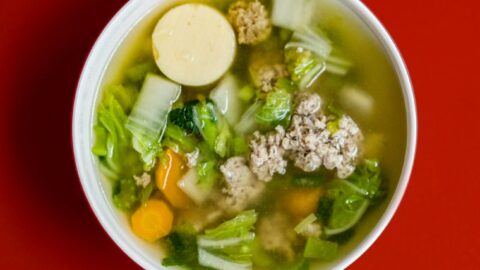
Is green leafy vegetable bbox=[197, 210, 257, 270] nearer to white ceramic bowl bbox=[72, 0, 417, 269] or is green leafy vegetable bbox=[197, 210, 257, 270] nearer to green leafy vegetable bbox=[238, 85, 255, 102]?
white ceramic bowl bbox=[72, 0, 417, 269]

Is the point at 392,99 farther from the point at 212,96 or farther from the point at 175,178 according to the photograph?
the point at 175,178

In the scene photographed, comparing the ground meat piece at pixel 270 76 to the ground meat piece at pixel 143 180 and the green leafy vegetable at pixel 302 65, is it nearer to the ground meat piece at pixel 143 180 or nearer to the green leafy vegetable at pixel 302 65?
the green leafy vegetable at pixel 302 65

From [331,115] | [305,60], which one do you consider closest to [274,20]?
[305,60]

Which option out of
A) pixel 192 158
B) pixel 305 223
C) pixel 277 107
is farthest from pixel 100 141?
pixel 305 223

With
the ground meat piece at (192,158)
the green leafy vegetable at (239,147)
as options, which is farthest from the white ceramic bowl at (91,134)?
the green leafy vegetable at (239,147)

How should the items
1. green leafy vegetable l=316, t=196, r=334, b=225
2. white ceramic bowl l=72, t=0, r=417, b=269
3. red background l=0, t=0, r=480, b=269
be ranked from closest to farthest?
white ceramic bowl l=72, t=0, r=417, b=269 → green leafy vegetable l=316, t=196, r=334, b=225 → red background l=0, t=0, r=480, b=269

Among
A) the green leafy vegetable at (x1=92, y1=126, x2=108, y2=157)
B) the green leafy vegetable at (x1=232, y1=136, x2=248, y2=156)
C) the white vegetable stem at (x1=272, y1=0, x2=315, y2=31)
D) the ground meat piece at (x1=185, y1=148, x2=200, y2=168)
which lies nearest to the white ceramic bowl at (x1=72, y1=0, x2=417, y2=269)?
the green leafy vegetable at (x1=92, y1=126, x2=108, y2=157)

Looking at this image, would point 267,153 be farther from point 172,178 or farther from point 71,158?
point 71,158
